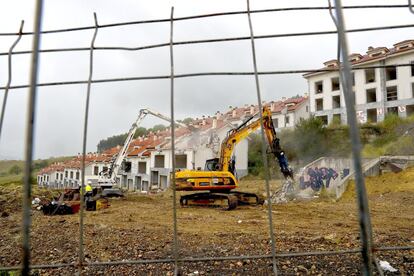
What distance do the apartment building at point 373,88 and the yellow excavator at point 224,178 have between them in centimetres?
1553

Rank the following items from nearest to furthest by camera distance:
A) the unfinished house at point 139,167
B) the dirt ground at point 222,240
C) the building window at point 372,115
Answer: the dirt ground at point 222,240, the building window at point 372,115, the unfinished house at point 139,167

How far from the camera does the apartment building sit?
28188 millimetres

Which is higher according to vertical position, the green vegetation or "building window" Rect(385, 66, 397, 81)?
"building window" Rect(385, 66, 397, 81)

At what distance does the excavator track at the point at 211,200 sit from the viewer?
12637 millimetres

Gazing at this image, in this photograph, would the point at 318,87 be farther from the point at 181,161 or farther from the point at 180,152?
the point at 180,152

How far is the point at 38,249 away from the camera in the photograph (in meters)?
6.16

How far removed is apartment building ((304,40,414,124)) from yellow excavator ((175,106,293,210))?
1553cm

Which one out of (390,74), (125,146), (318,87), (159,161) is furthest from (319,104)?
(125,146)

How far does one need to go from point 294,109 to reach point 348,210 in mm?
27091

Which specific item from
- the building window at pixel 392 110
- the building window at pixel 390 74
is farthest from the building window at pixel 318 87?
the building window at pixel 392 110

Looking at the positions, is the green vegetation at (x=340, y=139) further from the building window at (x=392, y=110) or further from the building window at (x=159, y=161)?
the building window at (x=159, y=161)

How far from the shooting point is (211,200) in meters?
13.3

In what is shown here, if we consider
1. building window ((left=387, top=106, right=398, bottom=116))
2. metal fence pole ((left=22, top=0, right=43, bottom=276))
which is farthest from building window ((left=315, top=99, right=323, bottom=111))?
metal fence pole ((left=22, top=0, right=43, bottom=276))

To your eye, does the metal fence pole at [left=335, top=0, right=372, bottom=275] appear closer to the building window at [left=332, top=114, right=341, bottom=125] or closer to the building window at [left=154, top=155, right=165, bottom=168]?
the building window at [left=332, top=114, right=341, bottom=125]
